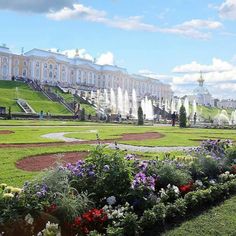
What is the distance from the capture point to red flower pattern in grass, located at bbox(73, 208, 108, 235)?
21.3ft

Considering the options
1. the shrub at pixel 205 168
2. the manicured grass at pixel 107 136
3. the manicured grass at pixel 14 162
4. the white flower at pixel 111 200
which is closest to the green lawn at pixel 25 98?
the manicured grass at pixel 107 136

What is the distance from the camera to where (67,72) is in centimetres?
12219

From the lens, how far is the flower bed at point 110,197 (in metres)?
6.25

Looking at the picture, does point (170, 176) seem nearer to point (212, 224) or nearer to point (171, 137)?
point (212, 224)

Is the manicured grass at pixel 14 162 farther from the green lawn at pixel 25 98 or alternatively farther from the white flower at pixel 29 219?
the green lawn at pixel 25 98

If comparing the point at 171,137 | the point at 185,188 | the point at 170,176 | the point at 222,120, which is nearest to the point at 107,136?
the point at 171,137

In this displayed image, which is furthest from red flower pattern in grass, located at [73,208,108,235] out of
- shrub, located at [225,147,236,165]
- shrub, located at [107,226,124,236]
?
shrub, located at [225,147,236,165]

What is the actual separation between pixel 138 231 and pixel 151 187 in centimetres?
119

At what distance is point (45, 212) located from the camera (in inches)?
255

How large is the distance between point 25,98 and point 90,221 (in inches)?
2711

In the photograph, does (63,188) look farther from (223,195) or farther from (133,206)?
(223,195)

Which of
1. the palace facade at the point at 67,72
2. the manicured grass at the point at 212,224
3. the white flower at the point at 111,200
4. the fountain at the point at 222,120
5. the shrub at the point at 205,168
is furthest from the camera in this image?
the palace facade at the point at 67,72

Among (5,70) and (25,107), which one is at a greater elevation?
(5,70)

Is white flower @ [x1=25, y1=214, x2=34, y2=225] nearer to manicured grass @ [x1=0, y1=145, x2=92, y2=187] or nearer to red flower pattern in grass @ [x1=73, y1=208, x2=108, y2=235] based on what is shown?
red flower pattern in grass @ [x1=73, y1=208, x2=108, y2=235]
